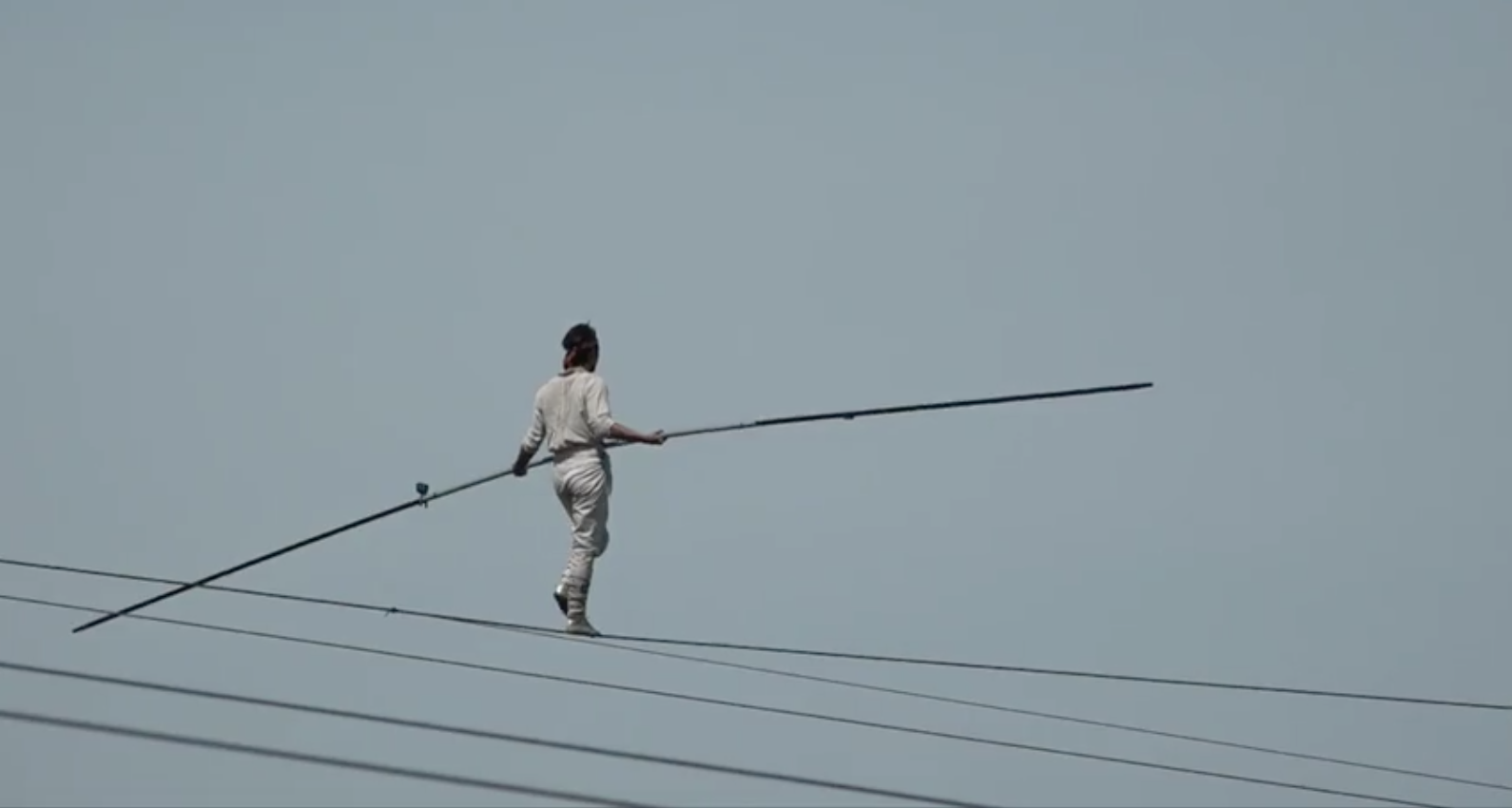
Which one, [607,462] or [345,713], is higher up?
[607,462]

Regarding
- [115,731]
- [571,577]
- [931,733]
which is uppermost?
[571,577]

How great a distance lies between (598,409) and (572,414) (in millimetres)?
194

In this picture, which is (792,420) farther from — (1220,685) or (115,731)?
(115,731)

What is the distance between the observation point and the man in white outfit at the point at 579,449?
1941cm

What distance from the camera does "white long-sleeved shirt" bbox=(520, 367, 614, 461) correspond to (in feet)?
63.5

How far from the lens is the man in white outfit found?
63.7 ft

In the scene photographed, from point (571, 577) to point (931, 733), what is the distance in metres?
3.48

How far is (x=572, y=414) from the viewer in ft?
63.8

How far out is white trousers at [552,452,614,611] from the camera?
64.3 ft

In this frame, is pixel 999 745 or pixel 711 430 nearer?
pixel 999 745

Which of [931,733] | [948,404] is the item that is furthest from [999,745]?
[948,404]

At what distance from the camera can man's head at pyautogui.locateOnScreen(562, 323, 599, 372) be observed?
1953cm

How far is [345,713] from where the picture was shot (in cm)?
1567

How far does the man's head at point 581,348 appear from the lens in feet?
64.1
